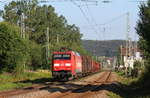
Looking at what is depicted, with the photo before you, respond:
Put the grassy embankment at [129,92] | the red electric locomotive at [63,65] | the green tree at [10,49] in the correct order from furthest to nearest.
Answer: the green tree at [10,49] → the red electric locomotive at [63,65] → the grassy embankment at [129,92]

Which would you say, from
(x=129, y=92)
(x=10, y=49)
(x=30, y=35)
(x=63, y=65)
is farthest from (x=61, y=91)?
(x=30, y=35)

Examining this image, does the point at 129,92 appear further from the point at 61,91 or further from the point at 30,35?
the point at 30,35

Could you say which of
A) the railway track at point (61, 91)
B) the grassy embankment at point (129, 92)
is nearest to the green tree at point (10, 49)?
the railway track at point (61, 91)

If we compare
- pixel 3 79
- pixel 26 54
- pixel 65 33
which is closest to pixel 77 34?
pixel 65 33

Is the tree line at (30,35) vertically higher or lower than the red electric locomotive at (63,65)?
higher

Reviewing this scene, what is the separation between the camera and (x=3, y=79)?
50.3m

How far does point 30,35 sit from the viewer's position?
115625mm

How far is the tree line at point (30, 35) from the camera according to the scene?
56.8 meters

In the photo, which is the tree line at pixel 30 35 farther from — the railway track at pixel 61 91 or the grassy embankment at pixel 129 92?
the grassy embankment at pixel 129 92

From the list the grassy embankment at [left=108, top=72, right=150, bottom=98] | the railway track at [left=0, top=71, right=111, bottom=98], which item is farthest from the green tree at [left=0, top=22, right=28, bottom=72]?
the grassy embankment at [left=108, top=72, right=150, bottom=98]

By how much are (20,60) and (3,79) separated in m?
7.00

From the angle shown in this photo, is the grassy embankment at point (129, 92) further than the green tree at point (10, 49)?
No

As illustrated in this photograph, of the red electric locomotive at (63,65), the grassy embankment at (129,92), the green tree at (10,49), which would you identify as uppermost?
the green tree at (10,49)

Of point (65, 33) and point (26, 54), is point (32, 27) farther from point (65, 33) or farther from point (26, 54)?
point (26, 54)
